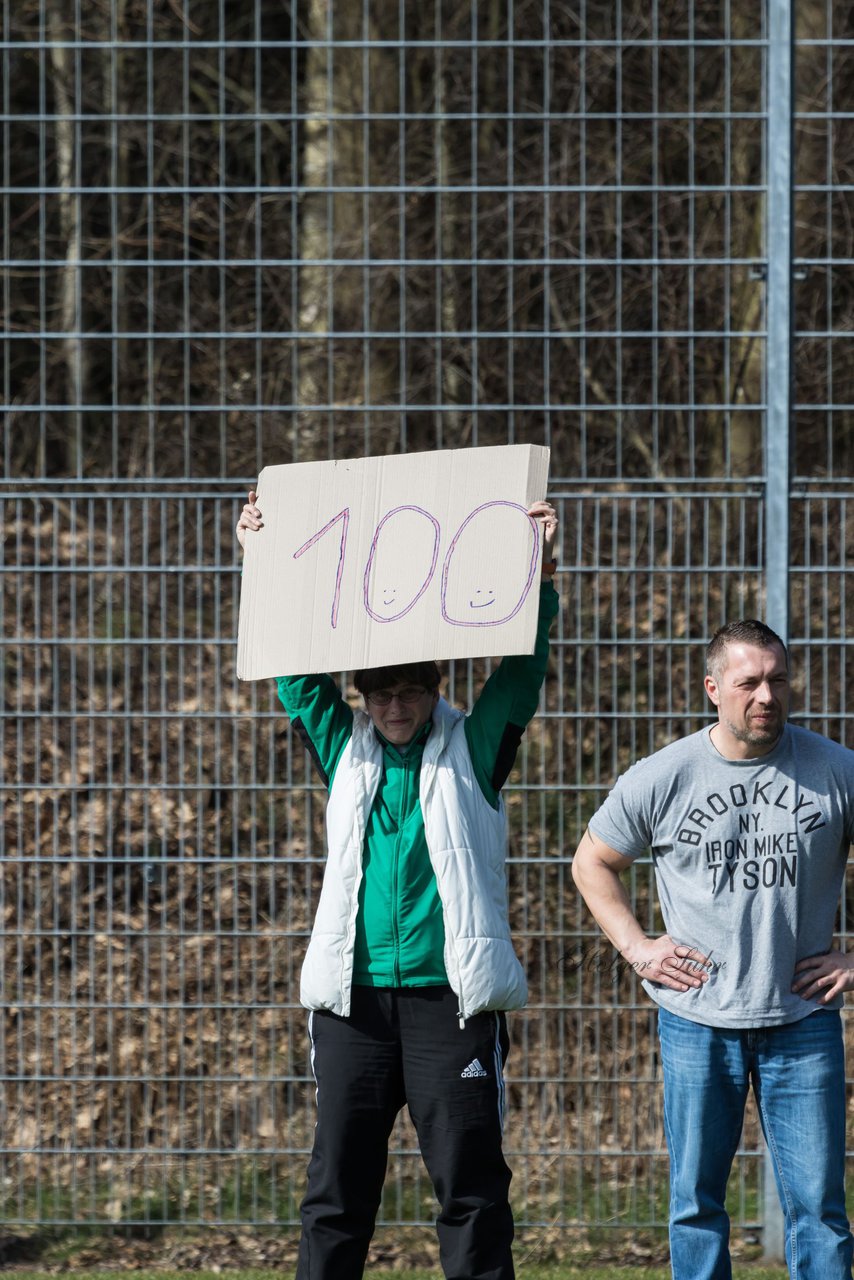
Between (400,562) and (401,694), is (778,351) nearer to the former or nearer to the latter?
(400,562)

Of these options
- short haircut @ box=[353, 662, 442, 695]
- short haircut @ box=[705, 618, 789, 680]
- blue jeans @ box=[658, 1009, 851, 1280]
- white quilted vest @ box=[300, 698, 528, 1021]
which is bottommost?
blue jeans @ box=[658, 1009, 851, 1280]

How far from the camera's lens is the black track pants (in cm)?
336

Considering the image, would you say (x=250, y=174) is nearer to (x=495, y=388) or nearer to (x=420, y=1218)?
(x=495, y=388)

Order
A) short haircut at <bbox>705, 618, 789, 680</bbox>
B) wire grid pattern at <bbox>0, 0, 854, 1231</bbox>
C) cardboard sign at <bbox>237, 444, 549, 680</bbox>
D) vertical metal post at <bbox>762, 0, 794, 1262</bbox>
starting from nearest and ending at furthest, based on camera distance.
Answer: short haircut at <bbox>705, 618, 789, 680</bbox> < cardboard sign at <bbox>237, 444, 549, 680</bbox> < vertical metal post at <bbox>762, 0, 794, 1262</bbox> < wire grid pattern at <bbox>0, 0, 854, 1231</bbox>

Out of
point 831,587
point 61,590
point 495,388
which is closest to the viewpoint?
point 831,587

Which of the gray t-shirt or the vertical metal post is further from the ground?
the vertical metal post

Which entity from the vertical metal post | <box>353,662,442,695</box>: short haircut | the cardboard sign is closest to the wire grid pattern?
the vertical metal post

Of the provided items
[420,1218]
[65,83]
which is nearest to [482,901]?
[420,1218]

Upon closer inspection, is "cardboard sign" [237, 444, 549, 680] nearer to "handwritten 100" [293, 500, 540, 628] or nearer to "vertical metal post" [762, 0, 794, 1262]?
"handwritten 100" [293, 500, 540, 628]

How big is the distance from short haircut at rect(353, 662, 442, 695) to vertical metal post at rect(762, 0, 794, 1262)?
Result: 1655 millimetres

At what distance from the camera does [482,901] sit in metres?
3.38

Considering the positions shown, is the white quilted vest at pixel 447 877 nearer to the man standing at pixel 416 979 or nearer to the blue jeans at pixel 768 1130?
the man standing at pixel 416 979

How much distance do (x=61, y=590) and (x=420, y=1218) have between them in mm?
2833

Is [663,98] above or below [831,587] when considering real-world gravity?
above
